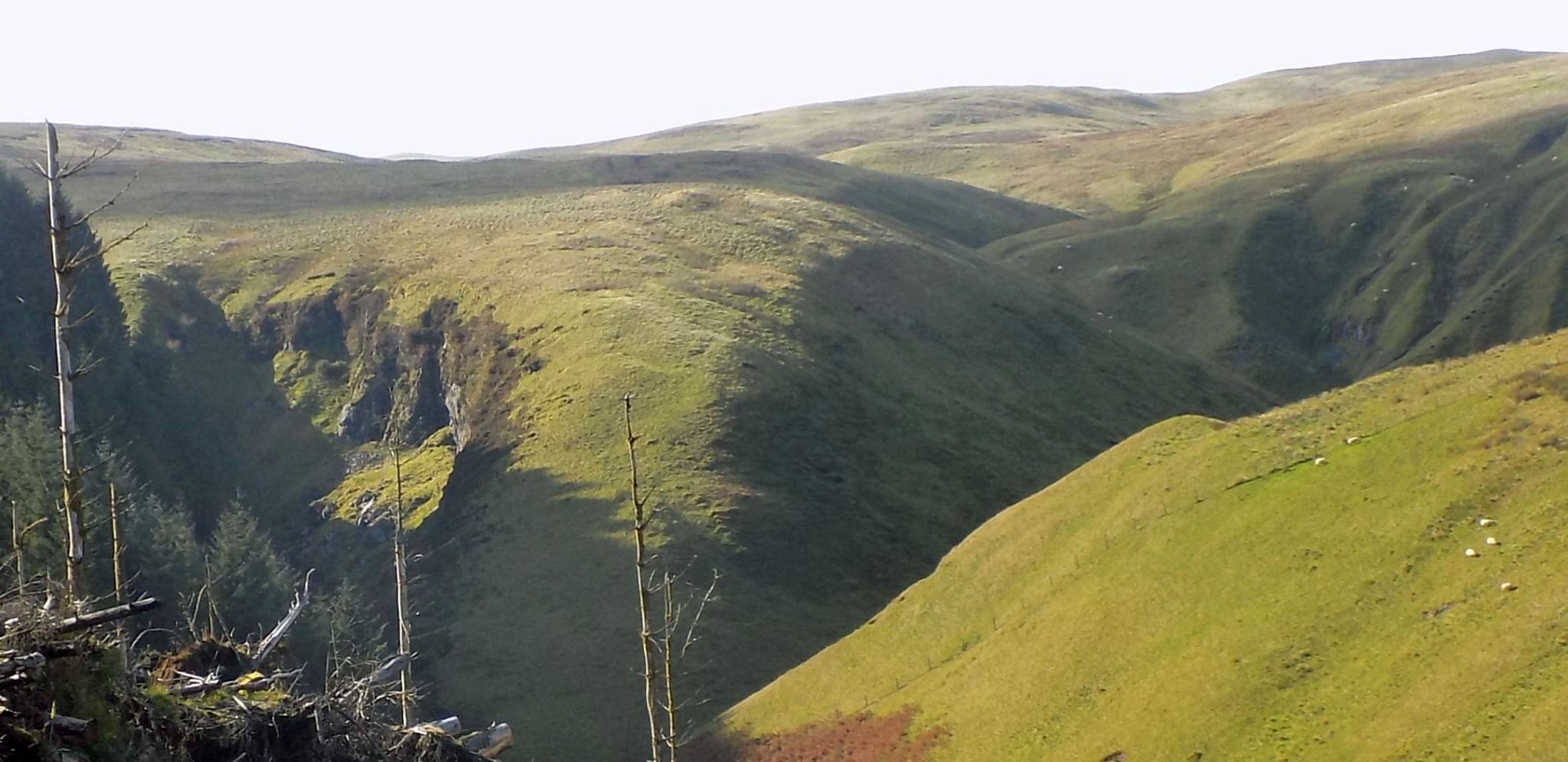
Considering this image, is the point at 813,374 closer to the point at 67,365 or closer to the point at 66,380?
the point at 67,365

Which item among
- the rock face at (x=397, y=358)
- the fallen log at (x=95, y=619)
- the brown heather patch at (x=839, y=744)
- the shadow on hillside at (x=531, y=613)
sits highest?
the fallen log at (x=95, y=619)

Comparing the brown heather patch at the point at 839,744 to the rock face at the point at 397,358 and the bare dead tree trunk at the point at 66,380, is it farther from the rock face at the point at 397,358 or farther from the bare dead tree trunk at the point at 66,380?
the rock face at the point at 397,358

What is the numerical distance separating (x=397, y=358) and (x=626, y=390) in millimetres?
25221

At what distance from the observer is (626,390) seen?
85625 mm

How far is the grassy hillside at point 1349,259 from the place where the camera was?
406 ft

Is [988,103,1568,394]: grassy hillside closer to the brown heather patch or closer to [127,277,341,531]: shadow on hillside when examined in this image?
[127,277,341,531]: shadow on hillside

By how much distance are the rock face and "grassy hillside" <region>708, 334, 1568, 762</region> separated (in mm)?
48291

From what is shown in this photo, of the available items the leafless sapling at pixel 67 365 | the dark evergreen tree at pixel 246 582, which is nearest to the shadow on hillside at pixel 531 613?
the dark evergreen tree at pixel 246 582

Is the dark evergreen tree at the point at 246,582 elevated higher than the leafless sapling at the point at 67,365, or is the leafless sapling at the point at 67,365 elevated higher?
the leafless sapling at the point at 67,365

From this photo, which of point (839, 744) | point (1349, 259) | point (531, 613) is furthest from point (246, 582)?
point (1349, 259)

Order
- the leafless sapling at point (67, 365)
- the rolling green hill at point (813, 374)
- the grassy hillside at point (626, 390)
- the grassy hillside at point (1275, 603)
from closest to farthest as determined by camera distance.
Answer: the leafless sapling at point (67, 365) → the grassy hillside at point (1275, 603) → the rolling green hill at point (813, 374) → the grassy hillside at point (626, 390)

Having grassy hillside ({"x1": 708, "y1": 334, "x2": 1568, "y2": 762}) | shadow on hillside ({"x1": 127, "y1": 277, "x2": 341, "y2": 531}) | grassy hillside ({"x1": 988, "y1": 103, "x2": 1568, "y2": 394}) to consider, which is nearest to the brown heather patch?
grassy hillside ({"x1": 708, "y1": 334, "x2": 1568, "y2": 762})

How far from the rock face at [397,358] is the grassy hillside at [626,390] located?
24 centimetres

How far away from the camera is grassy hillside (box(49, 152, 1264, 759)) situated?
68.0 m
